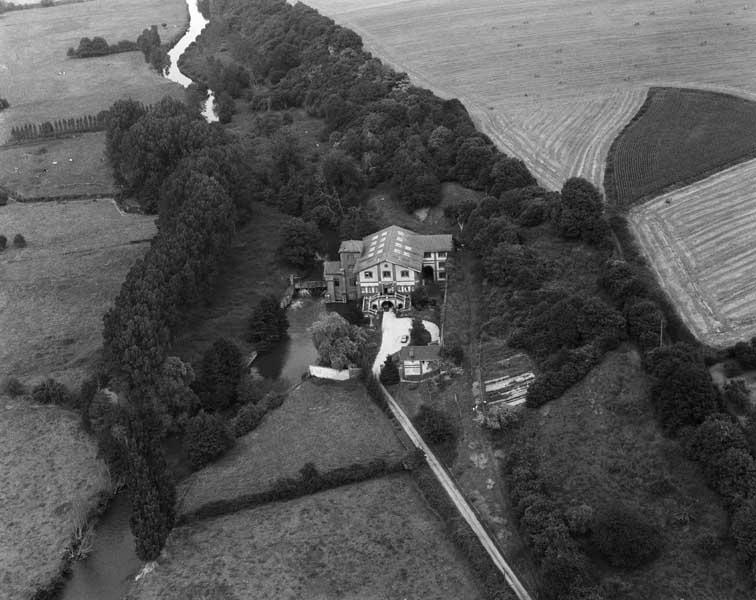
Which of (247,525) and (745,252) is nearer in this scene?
(247,525)

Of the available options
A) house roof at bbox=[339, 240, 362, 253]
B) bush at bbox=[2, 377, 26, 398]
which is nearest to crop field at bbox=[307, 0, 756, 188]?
house roof at bbox=[339, 240, 362, 253]

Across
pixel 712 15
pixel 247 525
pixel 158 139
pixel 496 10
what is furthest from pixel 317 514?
pixel 496 10

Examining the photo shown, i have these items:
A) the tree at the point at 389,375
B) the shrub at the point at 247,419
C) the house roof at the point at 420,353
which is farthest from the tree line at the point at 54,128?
the tree at the point at 389,375

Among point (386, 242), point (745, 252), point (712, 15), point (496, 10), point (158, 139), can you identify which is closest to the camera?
point (745, 252)

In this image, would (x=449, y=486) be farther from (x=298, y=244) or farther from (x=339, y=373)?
(x=298, y=244)

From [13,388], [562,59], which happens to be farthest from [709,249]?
[562,59]

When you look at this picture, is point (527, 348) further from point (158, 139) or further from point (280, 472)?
point (158, 139)

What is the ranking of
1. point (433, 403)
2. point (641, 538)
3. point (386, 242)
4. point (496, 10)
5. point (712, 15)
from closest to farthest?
1. point (641, 538)
2. point (433, 403)
3. point (386, 242)
4. point (712, 15)
5. point (496, 10)
